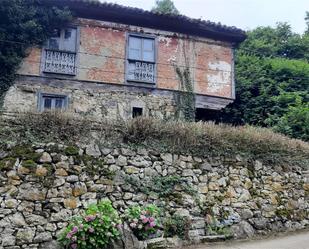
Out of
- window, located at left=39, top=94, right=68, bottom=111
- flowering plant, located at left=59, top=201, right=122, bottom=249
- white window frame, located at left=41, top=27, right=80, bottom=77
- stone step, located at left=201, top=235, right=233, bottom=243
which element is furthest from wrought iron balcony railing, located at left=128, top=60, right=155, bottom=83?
flowering plant, located at left=59, top=201, right=122, bottom=249

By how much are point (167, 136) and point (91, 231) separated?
3.26 meters

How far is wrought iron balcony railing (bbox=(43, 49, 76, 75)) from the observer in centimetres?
1344

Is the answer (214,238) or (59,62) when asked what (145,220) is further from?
(59,62)

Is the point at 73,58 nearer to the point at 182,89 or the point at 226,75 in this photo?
the point at 182,89

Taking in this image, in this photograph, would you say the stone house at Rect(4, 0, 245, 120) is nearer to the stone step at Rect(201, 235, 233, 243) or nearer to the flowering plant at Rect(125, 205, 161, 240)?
the flowering plant at Rect(125, 205, 161, 240)

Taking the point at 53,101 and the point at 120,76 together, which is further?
the point at 120,76

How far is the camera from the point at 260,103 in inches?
716

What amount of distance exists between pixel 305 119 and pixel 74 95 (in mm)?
9184

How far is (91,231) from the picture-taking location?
24.0ft

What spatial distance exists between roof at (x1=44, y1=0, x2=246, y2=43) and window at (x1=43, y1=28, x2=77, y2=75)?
0.91m

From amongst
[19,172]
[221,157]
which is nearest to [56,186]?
[19,172]

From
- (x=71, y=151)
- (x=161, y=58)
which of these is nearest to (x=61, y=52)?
(x=161, y=58)

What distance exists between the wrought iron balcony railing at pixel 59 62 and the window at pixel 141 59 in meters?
2.17

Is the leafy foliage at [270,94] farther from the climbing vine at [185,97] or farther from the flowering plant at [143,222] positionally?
the flowering plant at [143,222]
